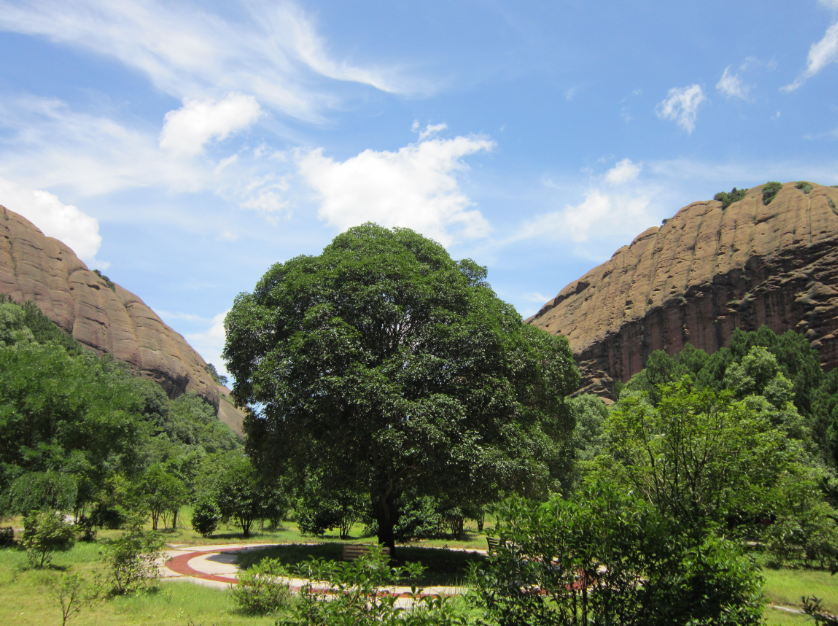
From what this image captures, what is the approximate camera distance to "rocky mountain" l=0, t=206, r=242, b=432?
64.4 meters

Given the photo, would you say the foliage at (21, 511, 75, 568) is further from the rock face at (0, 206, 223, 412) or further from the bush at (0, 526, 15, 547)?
the rock face at (0, 206, 223, 412)

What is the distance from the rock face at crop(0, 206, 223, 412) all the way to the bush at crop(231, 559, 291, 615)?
229ft

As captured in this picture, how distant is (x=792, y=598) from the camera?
1133 cm

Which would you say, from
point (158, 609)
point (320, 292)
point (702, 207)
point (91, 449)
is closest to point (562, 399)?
point (320, 292)

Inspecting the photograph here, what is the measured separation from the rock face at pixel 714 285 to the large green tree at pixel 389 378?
50546 millimetres

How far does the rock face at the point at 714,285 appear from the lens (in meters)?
53.2

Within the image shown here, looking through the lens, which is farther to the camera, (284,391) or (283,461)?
(283,461)

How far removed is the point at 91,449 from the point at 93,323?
5957 cm

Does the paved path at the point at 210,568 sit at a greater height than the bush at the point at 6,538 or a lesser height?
lesser

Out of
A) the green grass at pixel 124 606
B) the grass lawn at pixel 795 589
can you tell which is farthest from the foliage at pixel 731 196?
the green grass at pixel 124 606

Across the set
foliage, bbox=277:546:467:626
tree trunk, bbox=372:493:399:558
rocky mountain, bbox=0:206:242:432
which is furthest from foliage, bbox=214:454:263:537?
rocky mountain, bbox=0:206:242:432

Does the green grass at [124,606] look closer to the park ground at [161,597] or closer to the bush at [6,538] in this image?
the park ground at [161,597]

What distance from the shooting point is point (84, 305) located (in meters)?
69.4

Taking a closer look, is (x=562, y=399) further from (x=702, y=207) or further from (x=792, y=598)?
(x=702, y=207)
